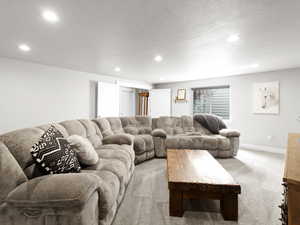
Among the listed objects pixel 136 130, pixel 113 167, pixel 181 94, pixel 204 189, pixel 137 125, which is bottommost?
A: pixel 204 189

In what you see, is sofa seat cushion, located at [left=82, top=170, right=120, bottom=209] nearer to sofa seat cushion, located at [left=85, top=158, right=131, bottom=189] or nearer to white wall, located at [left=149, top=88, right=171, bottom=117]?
sofa seat cushion, located at [left=85, top=158, right=131, bottom=189]

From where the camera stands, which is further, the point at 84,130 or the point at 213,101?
the point at 213,101

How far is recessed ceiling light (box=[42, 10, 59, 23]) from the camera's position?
174 centimetres

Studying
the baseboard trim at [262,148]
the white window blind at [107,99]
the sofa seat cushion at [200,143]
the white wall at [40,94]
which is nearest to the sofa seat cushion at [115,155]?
the sofa seat cushion at [200,143]

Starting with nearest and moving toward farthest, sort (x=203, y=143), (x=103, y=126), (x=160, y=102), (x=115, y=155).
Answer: (x=115, y=155) → (x=103, y=126) → (x=203, y=143) → (x=160, y=102)

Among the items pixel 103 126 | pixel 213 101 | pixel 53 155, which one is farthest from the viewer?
pixel 213 101

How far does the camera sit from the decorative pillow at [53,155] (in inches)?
48.1

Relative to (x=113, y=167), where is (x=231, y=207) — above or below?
below

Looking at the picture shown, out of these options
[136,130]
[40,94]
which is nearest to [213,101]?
[136,130]

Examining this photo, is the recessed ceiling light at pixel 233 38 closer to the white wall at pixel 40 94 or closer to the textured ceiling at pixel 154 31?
the textured ceiling at pixel 154 31

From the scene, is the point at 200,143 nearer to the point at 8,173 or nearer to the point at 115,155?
the point at 115,155

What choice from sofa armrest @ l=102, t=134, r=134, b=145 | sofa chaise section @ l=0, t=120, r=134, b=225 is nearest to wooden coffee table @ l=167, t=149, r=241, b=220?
sofa chaise section @ l=0, t=120, r=134, b=225

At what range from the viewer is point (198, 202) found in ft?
6.15

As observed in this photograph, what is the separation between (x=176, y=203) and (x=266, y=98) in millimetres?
4363
